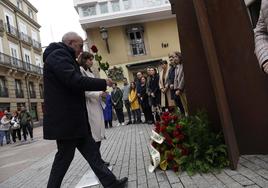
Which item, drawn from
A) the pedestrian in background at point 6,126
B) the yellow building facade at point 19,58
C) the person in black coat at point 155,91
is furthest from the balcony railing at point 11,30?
the person in black coat at point 155,91

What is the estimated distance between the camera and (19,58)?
1713 inches

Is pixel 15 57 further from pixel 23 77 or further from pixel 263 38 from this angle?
pixel 263 38

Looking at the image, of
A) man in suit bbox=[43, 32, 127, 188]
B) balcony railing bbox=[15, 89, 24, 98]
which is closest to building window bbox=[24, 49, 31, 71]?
balcony railing bbox=[15, 89, 24, 98]

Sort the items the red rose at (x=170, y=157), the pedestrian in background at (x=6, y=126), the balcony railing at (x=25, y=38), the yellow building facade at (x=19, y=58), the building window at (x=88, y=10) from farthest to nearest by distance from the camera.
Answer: the balcony railing at (x=25, y=38)
the yellow building facade at (x=19, y=58)
the building window at (x=88, y=10)
the pedestrian in background at (x=6, y=126)
the red rose at (x=170, y=157)

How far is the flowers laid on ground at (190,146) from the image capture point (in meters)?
4.23

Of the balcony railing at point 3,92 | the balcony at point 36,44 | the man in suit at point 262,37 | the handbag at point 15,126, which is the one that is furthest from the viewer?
the balcony at point 36,44

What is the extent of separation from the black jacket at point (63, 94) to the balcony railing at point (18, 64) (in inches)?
1388

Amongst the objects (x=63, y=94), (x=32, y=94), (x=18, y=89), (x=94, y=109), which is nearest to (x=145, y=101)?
(x=94, y=109)

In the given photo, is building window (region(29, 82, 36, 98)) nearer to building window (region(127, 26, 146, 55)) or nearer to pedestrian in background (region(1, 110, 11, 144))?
building window (region(127, 26, 146, 55))

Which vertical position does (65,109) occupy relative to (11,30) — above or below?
below

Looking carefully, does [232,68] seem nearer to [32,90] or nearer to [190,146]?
[190,146]

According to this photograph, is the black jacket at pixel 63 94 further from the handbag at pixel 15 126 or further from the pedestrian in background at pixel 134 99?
the handbag at pixel 15 126

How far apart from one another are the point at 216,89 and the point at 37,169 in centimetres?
431

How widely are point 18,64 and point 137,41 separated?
20788 mm
